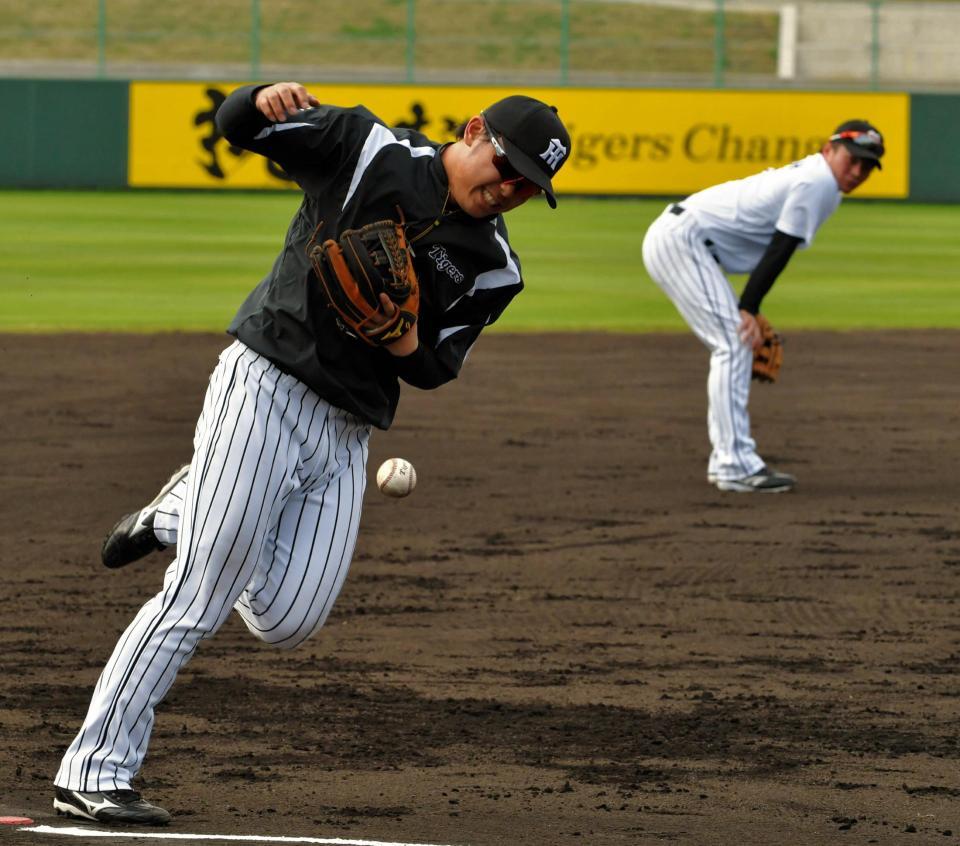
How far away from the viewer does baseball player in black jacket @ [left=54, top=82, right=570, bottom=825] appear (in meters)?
4.30

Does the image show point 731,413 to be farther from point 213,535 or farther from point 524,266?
point 524,266

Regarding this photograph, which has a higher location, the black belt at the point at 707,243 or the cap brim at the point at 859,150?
the cap brim at the point at 859,150

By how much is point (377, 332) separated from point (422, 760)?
149 cm

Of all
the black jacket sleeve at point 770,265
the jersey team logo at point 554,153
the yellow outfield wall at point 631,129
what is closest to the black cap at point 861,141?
the black jacket sleeve at point 770,265

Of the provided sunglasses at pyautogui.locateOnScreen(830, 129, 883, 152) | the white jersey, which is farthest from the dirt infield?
sunglasses at pyautogui.locateOnScreen(830, 129, 883, 152)

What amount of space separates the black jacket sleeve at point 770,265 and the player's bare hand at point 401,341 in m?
4.99

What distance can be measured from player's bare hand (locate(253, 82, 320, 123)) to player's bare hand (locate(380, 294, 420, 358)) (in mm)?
550

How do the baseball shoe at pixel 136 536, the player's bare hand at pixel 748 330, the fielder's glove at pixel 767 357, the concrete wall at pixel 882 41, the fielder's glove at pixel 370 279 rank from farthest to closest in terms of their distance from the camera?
the concrete wall at pixel 882 41
the fielder's glove at pixel 767 357
the player's bare hand at pixel 748 330
the baseball shoe at pixel 136 536
the fielder's glove at pixel 370 279

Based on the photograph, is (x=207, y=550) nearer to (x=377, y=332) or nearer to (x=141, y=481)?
(x=377, y=332)

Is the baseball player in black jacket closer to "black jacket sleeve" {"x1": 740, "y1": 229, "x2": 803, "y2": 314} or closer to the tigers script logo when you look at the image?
the tigers script logo

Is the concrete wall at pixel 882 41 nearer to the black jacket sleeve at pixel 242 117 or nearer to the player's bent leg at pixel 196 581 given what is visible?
the black jacket sleeve at pixel 242 117

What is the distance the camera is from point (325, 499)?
4.61 m

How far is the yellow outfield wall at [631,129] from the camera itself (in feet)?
89.2

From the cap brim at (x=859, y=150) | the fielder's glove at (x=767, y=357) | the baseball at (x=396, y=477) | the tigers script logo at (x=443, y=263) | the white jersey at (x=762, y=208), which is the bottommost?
the baseball at (x=396, y=477)
